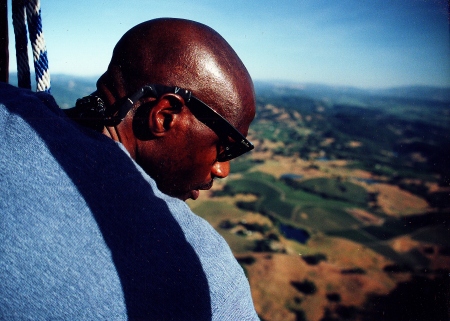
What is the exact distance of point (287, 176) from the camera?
1690 inches

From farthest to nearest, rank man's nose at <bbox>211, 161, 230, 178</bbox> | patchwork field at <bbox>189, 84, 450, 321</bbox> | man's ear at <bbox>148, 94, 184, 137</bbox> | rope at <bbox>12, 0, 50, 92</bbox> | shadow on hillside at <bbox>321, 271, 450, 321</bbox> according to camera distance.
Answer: patchwork field at <bbox>189, 84, 450, 321</bbox>
shadow on hillside at <bbox>321, 271, 450, 321</bbox>
man's nose at <bbox>211, 161, 230, 178</bbox>
man's ear at <bbox>148, 94, 184, 137</bbox>
rope at <bbox>12, 0, 50, 92</bbox>

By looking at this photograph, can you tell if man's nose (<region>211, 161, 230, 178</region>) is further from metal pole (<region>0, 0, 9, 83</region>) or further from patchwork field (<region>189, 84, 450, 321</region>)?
patchwork field (<region>189, 84, 450, 321</region>)

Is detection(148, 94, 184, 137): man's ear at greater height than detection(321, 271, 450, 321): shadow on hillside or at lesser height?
greater

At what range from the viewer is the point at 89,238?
33.2 inches

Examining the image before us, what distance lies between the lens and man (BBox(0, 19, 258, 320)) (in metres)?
0.78

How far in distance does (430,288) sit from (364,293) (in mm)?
6120

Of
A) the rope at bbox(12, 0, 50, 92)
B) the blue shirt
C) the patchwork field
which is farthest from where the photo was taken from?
the patchwork field

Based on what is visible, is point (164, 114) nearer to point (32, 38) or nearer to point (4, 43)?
point (32, 38)

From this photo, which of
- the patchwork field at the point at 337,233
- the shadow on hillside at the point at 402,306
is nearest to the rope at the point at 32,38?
the patchwork field at the point at 337,233

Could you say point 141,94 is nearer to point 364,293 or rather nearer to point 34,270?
point 34,270

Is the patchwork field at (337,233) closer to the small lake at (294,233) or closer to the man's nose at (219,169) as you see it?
the small lake at (294,233)

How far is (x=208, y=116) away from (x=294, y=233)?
28.7 metres

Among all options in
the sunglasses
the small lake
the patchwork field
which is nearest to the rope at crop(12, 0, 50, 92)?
the sunglasses

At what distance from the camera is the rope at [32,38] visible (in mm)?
1204
